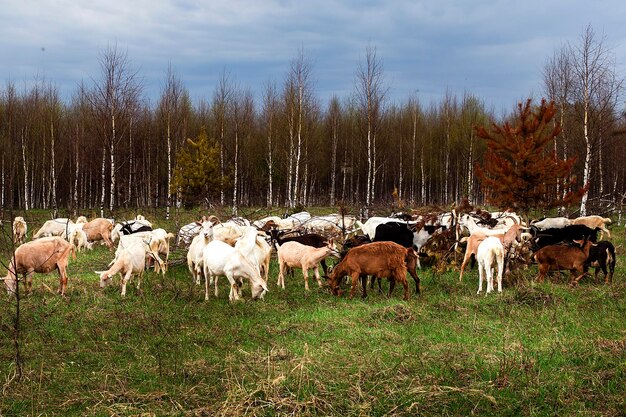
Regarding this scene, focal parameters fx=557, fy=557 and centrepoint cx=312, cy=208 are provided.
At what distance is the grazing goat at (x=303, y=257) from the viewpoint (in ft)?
39.0

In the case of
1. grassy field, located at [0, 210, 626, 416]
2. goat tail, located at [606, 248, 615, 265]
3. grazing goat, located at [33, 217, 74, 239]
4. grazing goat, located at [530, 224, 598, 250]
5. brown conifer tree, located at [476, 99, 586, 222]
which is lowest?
grassy field, located at [0, 210, 626, 416]

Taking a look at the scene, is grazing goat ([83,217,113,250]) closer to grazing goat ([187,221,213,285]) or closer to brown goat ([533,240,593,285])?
grazing goat ([187,221,213,285])

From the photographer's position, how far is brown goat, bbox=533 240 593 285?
1130cm

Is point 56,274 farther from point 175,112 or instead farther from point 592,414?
point 175,112

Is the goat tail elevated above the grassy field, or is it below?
above

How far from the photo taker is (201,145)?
3700 centimetres

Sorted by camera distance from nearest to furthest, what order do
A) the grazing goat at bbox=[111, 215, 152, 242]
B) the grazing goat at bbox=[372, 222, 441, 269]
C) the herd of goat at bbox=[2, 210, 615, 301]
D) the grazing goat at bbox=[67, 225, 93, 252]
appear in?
the herd of goat at bbox=[2, 210, 615, 301] → the grazing goat at bbox=[372, 222, 441, 269] → the grazing goat at bbox=[111, 215, 152, 242] → the grazing goat at bbox=[67, 225, 93, 252]

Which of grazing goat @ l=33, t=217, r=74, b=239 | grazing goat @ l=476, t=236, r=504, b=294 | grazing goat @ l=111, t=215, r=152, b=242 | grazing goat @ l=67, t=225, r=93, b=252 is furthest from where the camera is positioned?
grazing goat @ l=33, t=217, r=74, b=239

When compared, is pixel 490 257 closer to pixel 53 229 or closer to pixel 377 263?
pixel 377 263

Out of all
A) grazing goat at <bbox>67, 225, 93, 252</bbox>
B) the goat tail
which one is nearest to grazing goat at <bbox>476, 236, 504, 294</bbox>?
the goat tail

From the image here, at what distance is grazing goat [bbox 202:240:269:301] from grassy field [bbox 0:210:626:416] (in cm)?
28

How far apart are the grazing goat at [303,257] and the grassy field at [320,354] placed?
1109mm

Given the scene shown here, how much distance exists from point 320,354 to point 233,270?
391cm

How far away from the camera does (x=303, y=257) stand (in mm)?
11977
